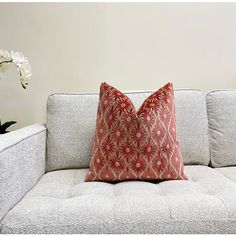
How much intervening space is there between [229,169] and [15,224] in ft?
3.26

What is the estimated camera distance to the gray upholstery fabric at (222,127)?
4.89ft

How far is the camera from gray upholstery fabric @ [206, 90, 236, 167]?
149 cm

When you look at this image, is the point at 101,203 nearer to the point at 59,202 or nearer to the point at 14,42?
the point at 59,202

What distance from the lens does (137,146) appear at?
1226mm

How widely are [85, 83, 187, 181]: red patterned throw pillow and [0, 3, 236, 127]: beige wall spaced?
2.00ft

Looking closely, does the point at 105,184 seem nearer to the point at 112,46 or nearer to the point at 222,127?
the point at 222,127

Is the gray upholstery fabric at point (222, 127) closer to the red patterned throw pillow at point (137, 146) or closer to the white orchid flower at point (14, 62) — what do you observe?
the red patterned throw pillow at point (137, 146)

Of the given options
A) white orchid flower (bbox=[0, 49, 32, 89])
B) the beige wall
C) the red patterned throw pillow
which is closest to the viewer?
the red patterned throw pillow

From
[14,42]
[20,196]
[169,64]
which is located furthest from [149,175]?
[14,42]

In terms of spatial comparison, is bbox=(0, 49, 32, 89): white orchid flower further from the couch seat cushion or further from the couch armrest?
the couch seat cushion

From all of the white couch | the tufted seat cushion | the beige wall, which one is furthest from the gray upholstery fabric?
the tufted seat cushion

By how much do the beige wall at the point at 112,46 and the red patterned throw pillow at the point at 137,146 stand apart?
608mm

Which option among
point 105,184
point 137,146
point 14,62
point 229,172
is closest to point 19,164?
point 105,184

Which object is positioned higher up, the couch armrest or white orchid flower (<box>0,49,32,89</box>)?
white orchid flower (<box>0,49,32,89</box>)
